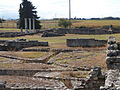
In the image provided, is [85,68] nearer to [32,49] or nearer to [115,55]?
[115,55]

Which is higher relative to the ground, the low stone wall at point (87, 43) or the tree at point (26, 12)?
the tree at point (26, 12)

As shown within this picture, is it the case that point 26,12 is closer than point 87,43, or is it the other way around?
point 87,43

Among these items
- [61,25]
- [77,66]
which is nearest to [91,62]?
[77,66]

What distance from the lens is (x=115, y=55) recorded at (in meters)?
15.4

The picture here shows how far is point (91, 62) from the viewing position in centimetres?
2022

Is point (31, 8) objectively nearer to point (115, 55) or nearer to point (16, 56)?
point (16, 56)

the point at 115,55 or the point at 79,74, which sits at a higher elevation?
the point at 115,55

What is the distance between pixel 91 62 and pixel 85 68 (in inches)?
85.5

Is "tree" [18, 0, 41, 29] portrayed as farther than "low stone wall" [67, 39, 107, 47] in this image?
Yes

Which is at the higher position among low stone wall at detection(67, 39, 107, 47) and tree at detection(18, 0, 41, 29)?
tree at detection(18, 0, 41, 29)

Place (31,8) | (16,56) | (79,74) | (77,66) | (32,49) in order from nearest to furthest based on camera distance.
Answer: (79,74), (77,66), (16,56), (32,49), (31,8)

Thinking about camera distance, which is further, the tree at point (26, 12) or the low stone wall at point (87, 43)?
the tree at point (26, 12)

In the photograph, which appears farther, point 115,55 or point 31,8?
point 31,8

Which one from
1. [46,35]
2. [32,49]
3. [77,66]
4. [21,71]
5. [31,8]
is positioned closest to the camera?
[21,71]
